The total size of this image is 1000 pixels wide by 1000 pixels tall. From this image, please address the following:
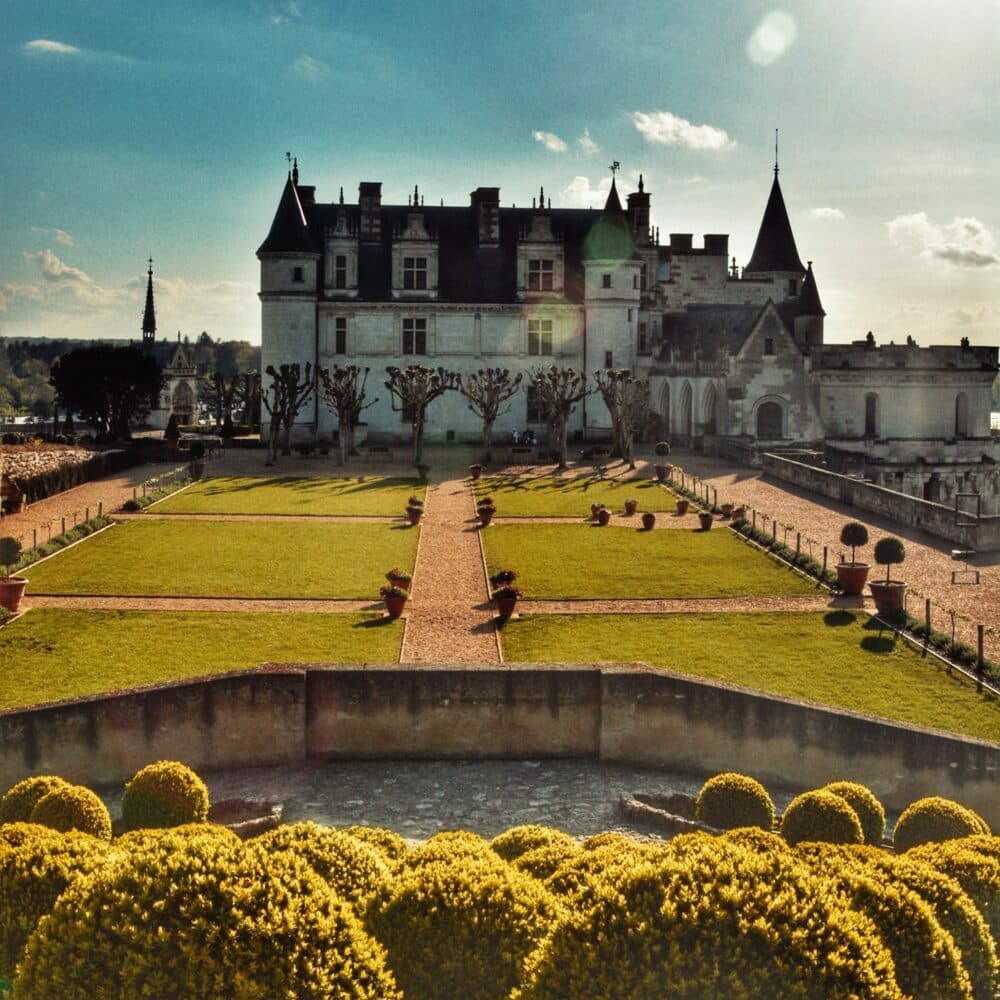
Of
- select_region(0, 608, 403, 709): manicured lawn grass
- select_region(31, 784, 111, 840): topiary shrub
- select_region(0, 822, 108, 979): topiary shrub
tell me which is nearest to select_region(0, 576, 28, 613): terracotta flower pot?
select_region(0, 608, 403, 709): manicured lawn grass

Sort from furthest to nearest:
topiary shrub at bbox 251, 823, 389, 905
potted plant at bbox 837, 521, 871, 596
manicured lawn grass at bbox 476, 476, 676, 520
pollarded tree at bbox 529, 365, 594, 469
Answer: pollarded tree at bbox 529, 365, 594, 469 < manicured lawn grass at bbox 476, 476, 676, 520 < potted plant at bbox 837, 521, 871, 596 < topiary shrub at bbox 251, 823, 389, 905

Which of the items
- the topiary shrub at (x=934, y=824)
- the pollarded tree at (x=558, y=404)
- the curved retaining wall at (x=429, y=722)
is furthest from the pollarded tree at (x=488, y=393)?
the topiary shrub at (x=934, y=824)

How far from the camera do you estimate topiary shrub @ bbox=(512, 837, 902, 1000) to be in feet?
20.7

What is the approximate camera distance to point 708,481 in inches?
1761

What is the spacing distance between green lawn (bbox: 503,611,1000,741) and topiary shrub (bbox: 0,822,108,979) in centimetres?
1179

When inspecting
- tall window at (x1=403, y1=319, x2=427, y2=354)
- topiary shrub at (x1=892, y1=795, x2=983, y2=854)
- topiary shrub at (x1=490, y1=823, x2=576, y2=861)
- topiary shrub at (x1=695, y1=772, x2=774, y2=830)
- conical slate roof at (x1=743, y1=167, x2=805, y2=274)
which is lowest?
topiary shrub at (x1=695, y1=772, x2=774, y2=830)

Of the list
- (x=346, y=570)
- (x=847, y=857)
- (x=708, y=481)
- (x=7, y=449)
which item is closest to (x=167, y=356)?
(x=7, y=449)

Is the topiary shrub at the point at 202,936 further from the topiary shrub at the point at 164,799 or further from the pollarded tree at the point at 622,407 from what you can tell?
the pollarded tree at the point at 622,407

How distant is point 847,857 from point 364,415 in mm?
54508

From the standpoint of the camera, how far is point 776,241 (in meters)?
72.9

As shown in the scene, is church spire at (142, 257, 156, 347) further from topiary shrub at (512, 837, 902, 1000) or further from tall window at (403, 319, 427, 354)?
topiary shrub at (512, 837, 902, 1000)

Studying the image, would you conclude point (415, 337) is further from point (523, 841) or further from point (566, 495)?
point (523, 841)

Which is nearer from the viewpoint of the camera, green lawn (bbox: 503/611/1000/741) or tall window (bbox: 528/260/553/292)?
green lawn (bbox: 503/611/1000/741)

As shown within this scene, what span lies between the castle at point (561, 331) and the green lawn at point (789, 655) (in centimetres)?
3386
